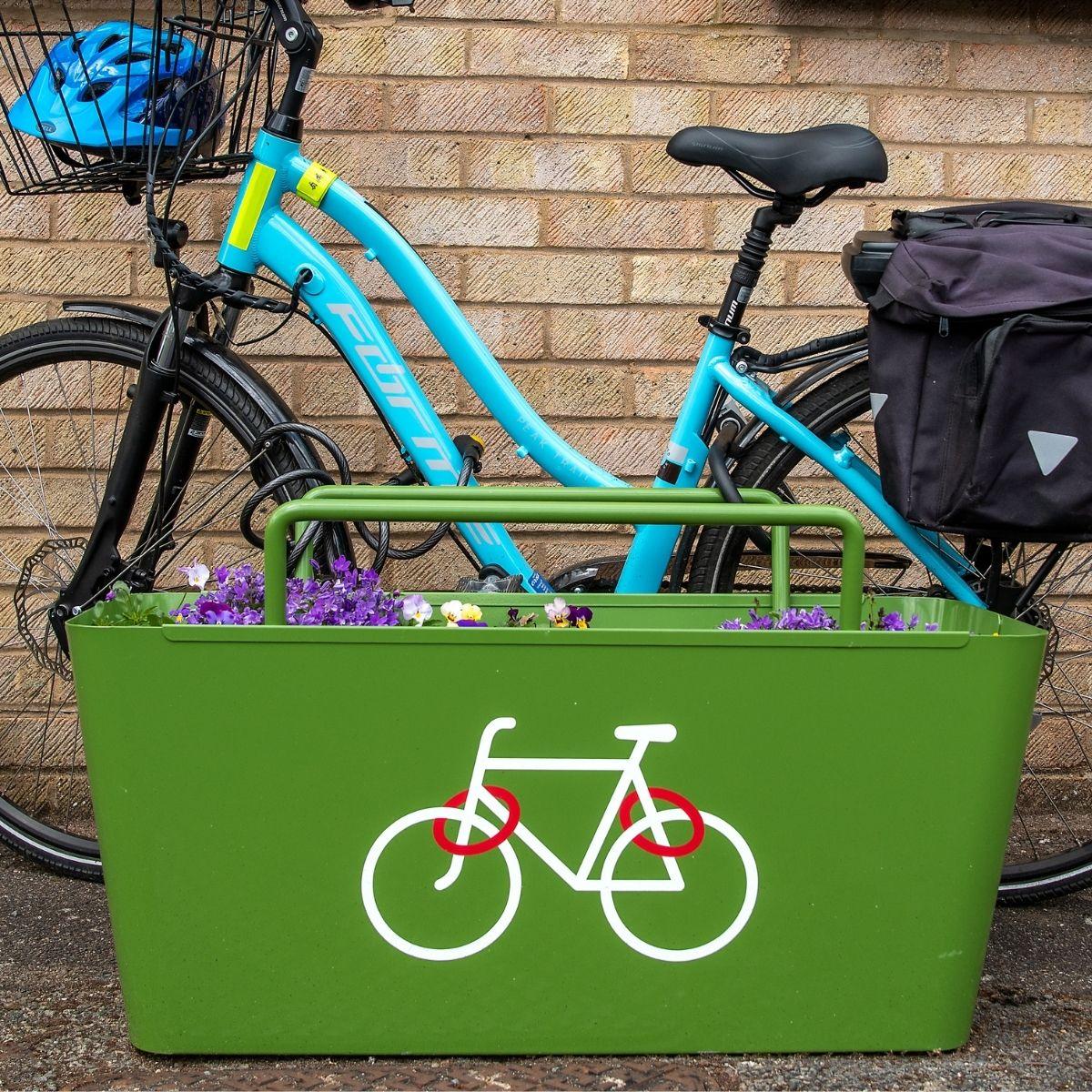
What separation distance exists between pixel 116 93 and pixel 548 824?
144cm

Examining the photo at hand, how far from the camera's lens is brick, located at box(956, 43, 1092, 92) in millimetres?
2799

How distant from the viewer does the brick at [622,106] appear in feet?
9.12

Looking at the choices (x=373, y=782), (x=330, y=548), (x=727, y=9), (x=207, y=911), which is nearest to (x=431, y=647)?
(x=373, y=782)

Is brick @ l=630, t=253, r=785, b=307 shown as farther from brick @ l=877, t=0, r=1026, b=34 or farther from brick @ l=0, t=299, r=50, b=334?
brick @ l=0, t=299, r=50, b=334

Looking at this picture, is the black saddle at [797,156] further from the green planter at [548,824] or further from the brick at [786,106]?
the green planter at [548,824]

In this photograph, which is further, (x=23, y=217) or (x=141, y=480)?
(x=23, y=217)

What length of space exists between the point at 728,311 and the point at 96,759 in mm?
1352

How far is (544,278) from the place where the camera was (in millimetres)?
2830

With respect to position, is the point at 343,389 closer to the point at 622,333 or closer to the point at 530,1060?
the point at 622,333

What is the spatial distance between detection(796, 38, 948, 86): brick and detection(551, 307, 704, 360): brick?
24.1 inches

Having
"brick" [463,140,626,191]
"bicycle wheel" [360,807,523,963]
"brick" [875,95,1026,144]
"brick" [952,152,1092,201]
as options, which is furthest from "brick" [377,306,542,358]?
"bicycle wheel" [360,807,523,963]

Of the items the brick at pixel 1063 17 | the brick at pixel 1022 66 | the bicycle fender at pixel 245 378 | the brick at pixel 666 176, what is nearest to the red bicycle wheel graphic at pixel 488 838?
the bicycle fender at pixel 245 378

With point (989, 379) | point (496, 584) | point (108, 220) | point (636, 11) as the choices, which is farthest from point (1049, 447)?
point (108, 220)

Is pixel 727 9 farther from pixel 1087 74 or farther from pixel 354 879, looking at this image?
pixel 354 879
